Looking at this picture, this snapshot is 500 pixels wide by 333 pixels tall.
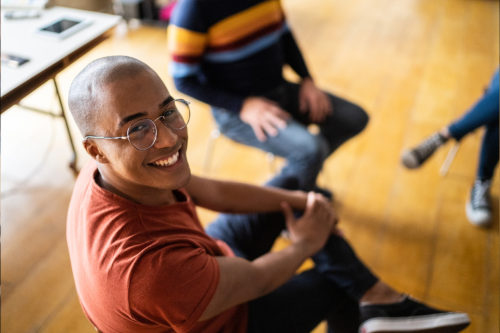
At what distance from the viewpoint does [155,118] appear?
2.37 ft

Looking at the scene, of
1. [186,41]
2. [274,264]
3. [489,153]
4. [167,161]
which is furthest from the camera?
[489,153]

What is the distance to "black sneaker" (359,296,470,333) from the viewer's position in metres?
1.03

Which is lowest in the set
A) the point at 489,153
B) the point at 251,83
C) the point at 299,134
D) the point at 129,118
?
the point at 489,153

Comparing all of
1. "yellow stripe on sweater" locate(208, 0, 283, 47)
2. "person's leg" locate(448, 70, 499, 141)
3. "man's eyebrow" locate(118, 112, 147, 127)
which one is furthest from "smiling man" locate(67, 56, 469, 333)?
"person's leg" locate(448, 70, 499, 141)

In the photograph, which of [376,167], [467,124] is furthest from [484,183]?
[376,167]

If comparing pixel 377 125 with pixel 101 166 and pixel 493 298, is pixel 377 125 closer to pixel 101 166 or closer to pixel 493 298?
pixel 493 298

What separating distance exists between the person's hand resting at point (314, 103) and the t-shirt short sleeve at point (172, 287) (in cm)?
86

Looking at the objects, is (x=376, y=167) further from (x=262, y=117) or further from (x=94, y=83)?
(x=94, y=83)

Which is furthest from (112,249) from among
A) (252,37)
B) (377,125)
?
(377,125)

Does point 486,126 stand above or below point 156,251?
below

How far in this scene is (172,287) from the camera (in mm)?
690

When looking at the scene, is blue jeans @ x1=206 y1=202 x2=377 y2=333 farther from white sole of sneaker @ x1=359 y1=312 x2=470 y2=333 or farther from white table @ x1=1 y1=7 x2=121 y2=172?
white table @ x1=1 y1=7 x2=121 y2=172

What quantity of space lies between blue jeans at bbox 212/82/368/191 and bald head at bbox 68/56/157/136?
616 mm

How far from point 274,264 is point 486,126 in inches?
42.4
